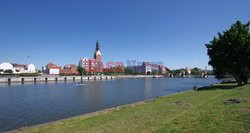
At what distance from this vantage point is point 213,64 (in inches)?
1567

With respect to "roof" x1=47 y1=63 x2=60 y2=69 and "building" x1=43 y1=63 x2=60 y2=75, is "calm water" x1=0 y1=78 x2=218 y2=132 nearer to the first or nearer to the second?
"building" x1=43 y1=63 x2=60 y2=75

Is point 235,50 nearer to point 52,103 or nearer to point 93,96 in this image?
point 93,96

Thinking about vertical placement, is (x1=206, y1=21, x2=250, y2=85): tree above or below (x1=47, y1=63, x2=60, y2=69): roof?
below

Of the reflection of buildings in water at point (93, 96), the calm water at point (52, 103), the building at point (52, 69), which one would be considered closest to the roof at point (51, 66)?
the building at point (52, 69)

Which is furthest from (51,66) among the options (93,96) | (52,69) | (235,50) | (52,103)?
(235,50)

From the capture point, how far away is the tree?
1321 inches

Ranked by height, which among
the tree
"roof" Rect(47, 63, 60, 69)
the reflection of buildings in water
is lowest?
the reflection of buildings in water

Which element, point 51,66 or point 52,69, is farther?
point 51,66

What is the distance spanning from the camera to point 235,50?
34000 mm

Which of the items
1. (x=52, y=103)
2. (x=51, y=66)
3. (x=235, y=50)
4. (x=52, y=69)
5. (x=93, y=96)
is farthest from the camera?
(x=51, y=66)

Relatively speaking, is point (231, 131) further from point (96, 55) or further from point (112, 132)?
point (96, 55)

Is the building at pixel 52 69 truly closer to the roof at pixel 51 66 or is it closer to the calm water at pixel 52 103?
the roof at pixel 51 66

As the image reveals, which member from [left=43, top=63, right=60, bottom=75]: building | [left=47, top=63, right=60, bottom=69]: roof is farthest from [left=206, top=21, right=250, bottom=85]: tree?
[left=47, top=63, right=60, bottom=69]: roof

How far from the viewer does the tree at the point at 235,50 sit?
33562 mm
